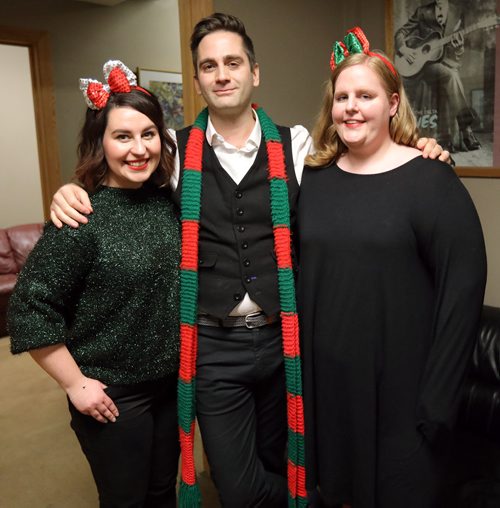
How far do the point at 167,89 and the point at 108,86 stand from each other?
402cm

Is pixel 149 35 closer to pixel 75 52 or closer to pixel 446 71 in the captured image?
pixel 75 52

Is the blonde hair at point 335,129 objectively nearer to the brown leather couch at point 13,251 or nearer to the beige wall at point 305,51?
the beige wall at point 305,51

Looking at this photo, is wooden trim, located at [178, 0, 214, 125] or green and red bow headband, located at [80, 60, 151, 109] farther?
wooden trim, located at [178, 0, 214, 125]

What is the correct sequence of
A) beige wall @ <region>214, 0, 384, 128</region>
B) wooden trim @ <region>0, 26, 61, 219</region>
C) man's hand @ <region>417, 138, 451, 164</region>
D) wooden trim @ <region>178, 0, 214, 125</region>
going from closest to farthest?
man's hand @ <region>417, 138, 451, 164</region> < wooden trim @ <region>178, 0, 214, 125</region> < beige wall @ <region>214, 0, 384, 128</region> < wooden trim @ <region>0, 26, 61, 219</region>

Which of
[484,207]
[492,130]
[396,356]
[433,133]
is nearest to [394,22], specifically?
[433,133]

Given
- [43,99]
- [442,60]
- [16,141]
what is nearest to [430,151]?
[442,60]

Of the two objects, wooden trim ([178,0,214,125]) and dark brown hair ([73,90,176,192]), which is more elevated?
wooden trim ([178,0,214,125])

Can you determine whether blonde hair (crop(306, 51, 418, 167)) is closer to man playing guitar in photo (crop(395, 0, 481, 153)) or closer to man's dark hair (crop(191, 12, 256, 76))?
man's dark hair (crop(191, 12, 256, 76))

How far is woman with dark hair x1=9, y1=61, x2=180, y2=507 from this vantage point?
1.36 m

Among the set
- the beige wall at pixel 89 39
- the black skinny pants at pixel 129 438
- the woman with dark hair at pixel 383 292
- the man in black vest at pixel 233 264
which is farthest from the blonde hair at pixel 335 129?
the beige wall at pixel 89 39

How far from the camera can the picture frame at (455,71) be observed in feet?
7.20

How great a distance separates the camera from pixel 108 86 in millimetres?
1463

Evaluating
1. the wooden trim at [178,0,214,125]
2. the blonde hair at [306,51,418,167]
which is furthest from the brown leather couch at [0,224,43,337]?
the blonde hair at [306,51,418,167]

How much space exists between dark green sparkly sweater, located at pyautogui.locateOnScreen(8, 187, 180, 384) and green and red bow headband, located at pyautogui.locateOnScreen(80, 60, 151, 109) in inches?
9.2
